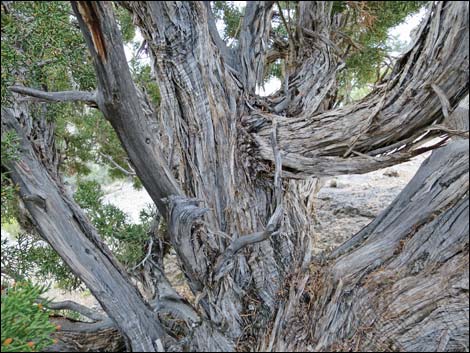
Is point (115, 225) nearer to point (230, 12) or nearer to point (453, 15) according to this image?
point (230, 12)

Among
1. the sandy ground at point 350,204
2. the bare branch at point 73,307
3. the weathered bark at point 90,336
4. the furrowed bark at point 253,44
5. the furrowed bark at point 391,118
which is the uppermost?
the sandy ground at point 350,204

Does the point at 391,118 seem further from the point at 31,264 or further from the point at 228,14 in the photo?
the point at 31,264

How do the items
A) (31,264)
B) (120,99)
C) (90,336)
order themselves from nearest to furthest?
(120,99), (90,336), (31,264)

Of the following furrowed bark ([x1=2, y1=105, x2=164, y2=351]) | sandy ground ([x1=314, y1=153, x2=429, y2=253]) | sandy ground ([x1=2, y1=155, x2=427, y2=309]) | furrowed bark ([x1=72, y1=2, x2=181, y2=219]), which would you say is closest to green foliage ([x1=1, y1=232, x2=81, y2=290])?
furrowed bark ([x1=2, y1=105, x2=164, y2=351])

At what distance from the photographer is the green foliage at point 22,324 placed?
126 cm

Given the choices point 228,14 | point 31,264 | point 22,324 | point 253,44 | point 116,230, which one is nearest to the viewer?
point 22,324

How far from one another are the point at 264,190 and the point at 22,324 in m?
1.34

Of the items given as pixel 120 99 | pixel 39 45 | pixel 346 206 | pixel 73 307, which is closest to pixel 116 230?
pixel 73 307

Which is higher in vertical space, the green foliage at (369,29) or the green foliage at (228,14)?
the green foliage at (228,14)

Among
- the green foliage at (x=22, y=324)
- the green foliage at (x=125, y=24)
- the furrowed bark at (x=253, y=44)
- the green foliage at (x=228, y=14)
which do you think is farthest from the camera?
the green foliage at (x=125, y=24)

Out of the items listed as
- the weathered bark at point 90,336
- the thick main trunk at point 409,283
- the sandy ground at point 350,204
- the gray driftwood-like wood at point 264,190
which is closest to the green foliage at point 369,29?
the gray driftwood-like wood at point 264,190

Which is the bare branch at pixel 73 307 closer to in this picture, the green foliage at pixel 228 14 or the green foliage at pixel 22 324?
the green foliage at pixel 22 324

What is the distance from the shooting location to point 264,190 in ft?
7.45

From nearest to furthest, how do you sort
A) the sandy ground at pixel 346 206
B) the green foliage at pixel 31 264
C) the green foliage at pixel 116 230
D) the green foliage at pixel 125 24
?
the green foliage at pixel 31 264
the green foliage at pixel 116 230
the green foliage at pixel 125 24
the sandy ground at pixel 346 206
